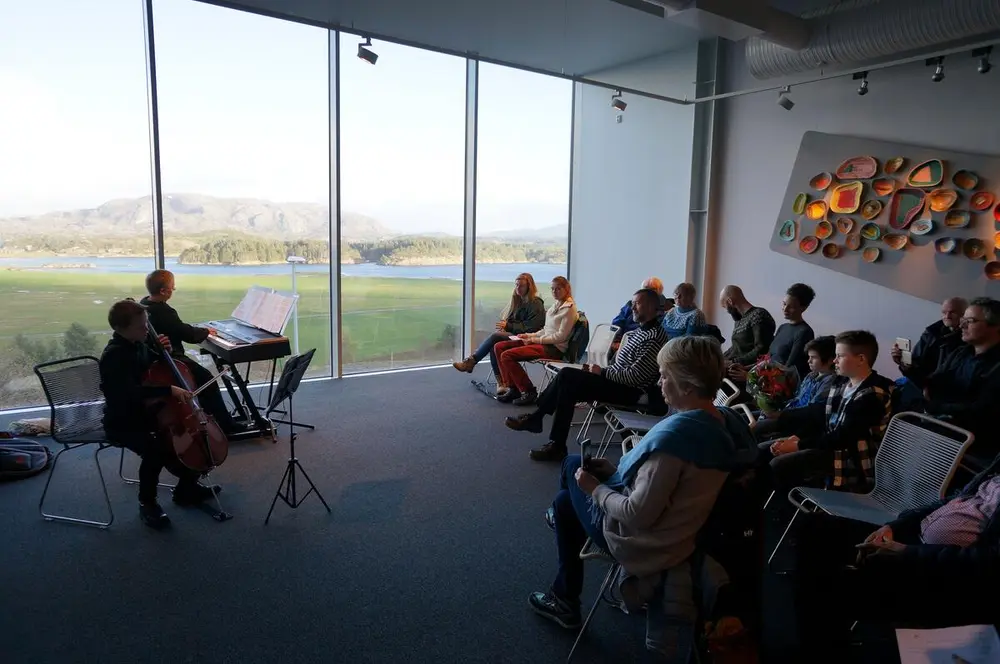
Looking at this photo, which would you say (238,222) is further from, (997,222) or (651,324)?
(997,222)

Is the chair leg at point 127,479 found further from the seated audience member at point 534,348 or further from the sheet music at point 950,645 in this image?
the sheet music at point 950,645

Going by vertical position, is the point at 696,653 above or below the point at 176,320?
below

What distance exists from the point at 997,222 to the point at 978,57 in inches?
50.4

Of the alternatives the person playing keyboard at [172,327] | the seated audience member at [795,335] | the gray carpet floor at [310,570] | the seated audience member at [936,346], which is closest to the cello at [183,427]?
the gray carpet floor at [310,570]

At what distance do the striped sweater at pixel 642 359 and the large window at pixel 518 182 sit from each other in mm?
2946

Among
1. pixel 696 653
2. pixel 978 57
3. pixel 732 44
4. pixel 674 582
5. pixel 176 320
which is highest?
pixel 732 44

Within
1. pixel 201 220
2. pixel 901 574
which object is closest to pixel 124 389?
pixel 201 220

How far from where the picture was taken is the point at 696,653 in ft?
6.77

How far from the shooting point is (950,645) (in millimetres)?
1755

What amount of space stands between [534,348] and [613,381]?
177 centimetres

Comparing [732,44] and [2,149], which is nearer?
[2,149]

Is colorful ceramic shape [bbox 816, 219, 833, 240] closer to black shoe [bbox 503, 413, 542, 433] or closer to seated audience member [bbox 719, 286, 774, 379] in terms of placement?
seated audience member [bbox 719, 286, 774, 379]

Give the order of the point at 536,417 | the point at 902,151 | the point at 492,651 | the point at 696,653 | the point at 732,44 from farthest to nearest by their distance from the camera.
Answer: the point at 732,44
the point at 902,151
the point at 536,417
the point at 492,651
the point at 696,653

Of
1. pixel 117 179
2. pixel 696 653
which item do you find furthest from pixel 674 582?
pixel 117 179
